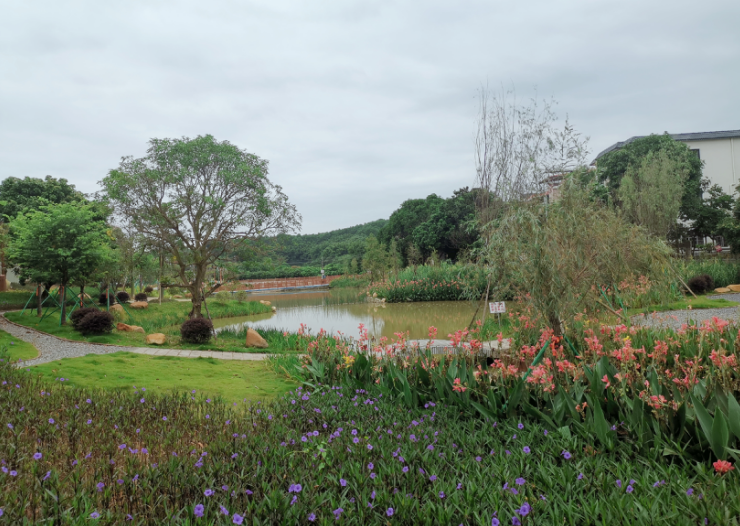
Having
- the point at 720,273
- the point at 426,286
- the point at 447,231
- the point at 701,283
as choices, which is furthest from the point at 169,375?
the point at 447,231

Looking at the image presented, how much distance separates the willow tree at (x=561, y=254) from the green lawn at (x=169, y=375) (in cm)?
268

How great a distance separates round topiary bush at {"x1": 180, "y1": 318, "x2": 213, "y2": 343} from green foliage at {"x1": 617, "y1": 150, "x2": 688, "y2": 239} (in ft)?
52.1

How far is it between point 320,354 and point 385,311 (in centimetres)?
948

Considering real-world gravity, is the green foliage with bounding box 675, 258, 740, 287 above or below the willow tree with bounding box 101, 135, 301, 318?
below

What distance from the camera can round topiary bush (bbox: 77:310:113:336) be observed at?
8.44 metres

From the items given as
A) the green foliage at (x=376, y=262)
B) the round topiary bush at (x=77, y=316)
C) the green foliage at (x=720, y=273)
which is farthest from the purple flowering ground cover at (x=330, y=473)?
the green foliage at (x=376, y=262)

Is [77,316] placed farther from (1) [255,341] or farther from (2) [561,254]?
(2) [561,254]

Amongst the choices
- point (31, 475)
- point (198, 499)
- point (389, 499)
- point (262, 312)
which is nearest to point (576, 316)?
point (389, 499)

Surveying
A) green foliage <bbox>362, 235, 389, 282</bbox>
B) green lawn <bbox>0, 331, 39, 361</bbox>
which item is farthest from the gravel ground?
green foliage <bbox>362, 235, 389, 282</bbox>

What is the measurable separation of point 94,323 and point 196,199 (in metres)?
3.03

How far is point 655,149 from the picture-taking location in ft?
76.7

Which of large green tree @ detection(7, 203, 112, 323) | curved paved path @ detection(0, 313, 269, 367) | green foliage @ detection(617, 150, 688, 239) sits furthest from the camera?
green foliage @ detection(617, 150, 688, 239)

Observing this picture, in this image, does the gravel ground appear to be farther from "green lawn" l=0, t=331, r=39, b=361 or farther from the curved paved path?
"green lawn" l=0, t=331, r=39, b=361

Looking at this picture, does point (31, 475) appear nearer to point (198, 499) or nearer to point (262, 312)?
point (198, 499)
